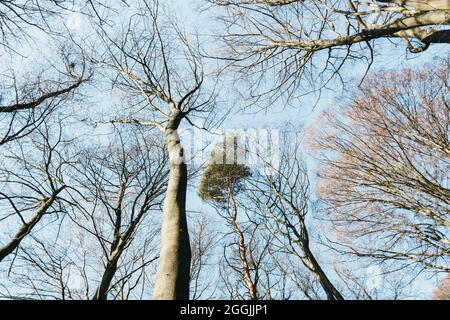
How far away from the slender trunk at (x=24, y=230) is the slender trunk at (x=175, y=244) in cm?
297

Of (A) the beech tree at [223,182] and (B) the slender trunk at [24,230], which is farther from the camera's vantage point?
(A) the beech tree at [223,182]

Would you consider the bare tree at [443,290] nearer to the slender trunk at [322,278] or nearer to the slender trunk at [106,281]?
the slender trunk at [322,278]

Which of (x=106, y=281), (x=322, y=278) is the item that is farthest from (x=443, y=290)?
(x=106, y=281)

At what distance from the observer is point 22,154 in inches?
210

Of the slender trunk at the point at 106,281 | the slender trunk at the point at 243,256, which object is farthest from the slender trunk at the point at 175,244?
the slender trunk at the point at 243,256

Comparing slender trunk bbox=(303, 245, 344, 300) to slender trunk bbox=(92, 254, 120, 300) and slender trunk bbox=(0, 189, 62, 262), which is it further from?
slender trunk bbox=(0, 189, 62, 262)

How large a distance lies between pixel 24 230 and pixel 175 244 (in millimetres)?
3583

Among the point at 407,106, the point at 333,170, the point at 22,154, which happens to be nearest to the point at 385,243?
the point at 333,170

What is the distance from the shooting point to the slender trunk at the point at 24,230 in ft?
14.3

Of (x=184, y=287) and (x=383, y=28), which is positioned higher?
(x=383, y=28)

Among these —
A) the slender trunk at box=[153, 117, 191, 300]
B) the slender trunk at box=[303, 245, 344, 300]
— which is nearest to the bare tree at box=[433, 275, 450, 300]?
the slender trunk at box=[303, 245, 344, 300]

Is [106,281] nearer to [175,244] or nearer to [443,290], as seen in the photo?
[175,244]
